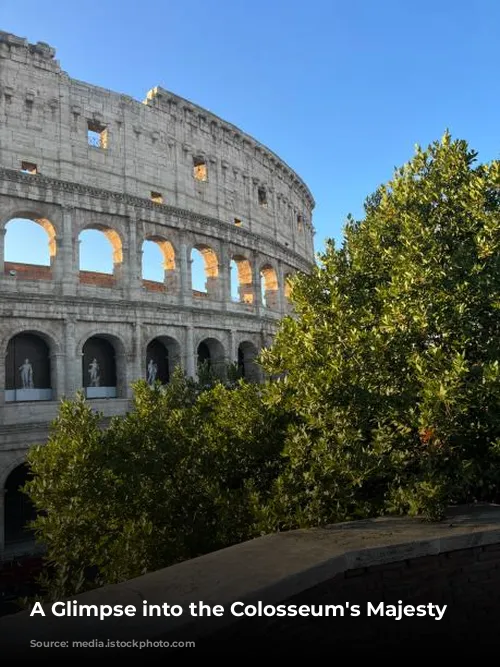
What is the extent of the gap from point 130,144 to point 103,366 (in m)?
10.4

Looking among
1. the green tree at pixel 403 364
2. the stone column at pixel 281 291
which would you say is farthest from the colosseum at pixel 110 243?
the green tree at pixel 403 364

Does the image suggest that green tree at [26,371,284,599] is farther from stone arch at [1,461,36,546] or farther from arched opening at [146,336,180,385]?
arched opening at [146,336,180,385]

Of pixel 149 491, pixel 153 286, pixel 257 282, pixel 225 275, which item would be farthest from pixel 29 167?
pixel 149 491

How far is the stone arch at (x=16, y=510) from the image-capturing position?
2070cm

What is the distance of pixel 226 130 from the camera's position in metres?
28.9

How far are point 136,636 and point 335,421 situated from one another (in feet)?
17.1

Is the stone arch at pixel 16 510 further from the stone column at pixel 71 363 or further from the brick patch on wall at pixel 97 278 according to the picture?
the brick patch on wall at pixel 97 278

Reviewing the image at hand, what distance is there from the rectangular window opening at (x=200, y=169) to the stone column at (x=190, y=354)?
836cm

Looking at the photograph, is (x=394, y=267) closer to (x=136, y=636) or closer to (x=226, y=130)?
(x=136, y=636)

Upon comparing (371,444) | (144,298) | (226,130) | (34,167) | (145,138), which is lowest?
(371,444)

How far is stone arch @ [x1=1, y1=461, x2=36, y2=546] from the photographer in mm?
20703

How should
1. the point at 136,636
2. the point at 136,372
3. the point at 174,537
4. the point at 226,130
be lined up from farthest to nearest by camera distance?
1. the point at 226,130
2. the point at 136,372
3. the point at 174,537
4. the point at 136,636

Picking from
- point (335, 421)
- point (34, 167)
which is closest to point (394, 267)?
point (335, 421)

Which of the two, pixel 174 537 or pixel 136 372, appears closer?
pixel 174 537
